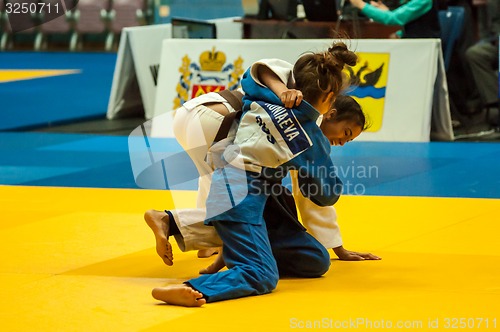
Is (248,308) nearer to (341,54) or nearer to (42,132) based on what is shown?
(341,54)

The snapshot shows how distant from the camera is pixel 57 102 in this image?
1229 cm

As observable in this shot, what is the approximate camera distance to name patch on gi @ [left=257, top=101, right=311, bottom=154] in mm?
3877

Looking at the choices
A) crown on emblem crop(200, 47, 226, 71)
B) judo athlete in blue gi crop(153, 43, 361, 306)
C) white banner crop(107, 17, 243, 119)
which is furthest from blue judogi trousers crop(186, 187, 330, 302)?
white banner crop(107, 17, 243, 119)

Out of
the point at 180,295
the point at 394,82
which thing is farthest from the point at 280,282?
the point at 394,82

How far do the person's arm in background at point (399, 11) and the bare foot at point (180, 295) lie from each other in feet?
20.0

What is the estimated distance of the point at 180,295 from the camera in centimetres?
355

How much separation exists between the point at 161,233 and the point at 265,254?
542 mm

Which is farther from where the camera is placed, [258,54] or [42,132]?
[42,132]

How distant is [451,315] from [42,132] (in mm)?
6927

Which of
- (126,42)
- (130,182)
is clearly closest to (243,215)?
(130,182)

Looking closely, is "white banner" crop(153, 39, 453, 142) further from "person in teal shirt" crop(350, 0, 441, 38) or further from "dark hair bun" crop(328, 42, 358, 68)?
"dark hair bun" crop(328, 42, 358, 68)

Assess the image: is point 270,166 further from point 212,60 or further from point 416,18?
point 416,18

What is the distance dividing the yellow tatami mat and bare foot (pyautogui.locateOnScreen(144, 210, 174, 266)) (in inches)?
4.3

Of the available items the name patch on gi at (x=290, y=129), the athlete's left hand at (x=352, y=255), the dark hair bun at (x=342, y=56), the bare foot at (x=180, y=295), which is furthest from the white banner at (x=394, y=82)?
the bare foot at (x=180, y=295)
